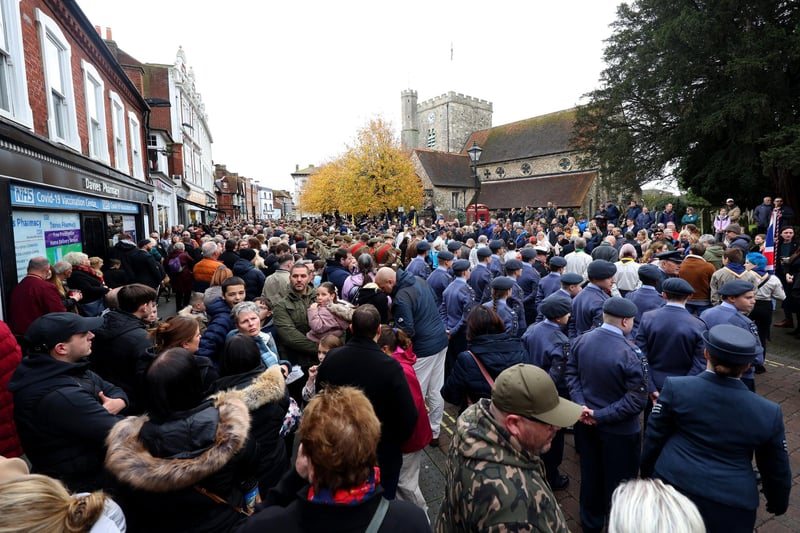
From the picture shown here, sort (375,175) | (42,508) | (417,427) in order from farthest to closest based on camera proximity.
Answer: (375,175), (417,427), (42,508)

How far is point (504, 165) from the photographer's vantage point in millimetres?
45156

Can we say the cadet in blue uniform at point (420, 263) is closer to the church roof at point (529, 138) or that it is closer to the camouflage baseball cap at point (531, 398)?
the camouflage baseball cap at point (531, 398)

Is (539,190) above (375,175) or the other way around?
the other way around

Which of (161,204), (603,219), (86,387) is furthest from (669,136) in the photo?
(161,204)

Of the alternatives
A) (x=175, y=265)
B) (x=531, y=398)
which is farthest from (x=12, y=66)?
(x=531, y=398)

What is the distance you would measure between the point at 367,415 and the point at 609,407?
7.92ft

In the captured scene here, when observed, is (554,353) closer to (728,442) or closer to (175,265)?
(728,442)

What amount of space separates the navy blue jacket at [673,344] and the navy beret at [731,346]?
4.48 ft

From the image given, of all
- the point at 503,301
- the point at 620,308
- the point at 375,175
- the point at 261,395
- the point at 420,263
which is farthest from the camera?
the point at 375,175

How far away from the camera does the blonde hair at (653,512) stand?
137 centimetres

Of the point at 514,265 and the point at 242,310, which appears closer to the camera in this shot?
the point at 242,310

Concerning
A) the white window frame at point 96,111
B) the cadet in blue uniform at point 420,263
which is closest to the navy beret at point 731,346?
the cadet in blue uniform at point 420,263

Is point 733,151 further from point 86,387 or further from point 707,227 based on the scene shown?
point 86,387

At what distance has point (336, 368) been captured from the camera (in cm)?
279
